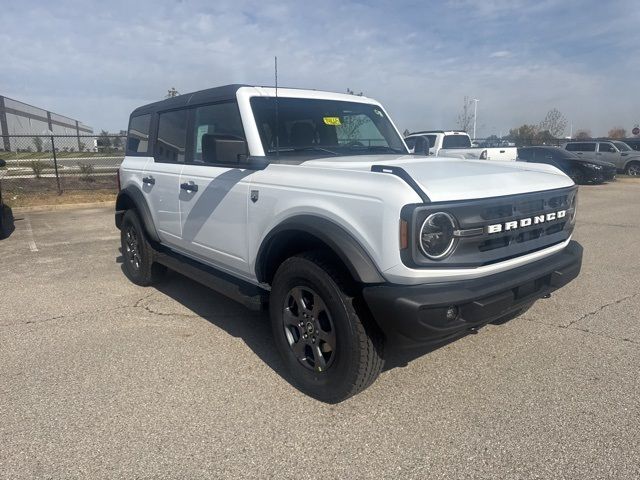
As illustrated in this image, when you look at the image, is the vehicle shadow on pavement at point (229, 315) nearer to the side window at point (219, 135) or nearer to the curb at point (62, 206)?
the side window at point (219, 135)

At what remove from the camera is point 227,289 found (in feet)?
12.4

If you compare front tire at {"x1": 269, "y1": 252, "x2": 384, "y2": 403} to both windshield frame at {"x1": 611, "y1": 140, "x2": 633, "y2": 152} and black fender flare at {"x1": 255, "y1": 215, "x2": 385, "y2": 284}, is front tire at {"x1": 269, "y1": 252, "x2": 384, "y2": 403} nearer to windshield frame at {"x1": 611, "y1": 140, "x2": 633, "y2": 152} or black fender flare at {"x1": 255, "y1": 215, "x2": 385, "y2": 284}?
black fender flare at {"x1": 255, "y1": 215, "x2": 385, "y2": 284}

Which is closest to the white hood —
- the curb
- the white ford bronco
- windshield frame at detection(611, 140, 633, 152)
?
the white ford bronco

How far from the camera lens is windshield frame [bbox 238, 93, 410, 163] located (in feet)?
11.9

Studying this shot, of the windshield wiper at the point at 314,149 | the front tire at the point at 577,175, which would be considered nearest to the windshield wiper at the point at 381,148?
the windshield wiper at the point at 314,149

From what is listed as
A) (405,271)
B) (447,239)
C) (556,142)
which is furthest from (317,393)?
(556,142)

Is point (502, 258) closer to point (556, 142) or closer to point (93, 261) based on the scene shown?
point (93, 261)

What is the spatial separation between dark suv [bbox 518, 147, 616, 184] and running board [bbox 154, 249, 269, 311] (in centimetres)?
1700

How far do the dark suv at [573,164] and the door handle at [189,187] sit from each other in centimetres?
1711

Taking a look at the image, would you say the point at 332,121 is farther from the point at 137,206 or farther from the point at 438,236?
the point at 137,206

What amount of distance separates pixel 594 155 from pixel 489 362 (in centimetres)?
2412

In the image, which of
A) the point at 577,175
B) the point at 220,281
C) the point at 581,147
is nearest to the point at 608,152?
the point at 581,147

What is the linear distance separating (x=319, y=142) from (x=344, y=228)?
1460mm

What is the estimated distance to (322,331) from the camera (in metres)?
3.00
